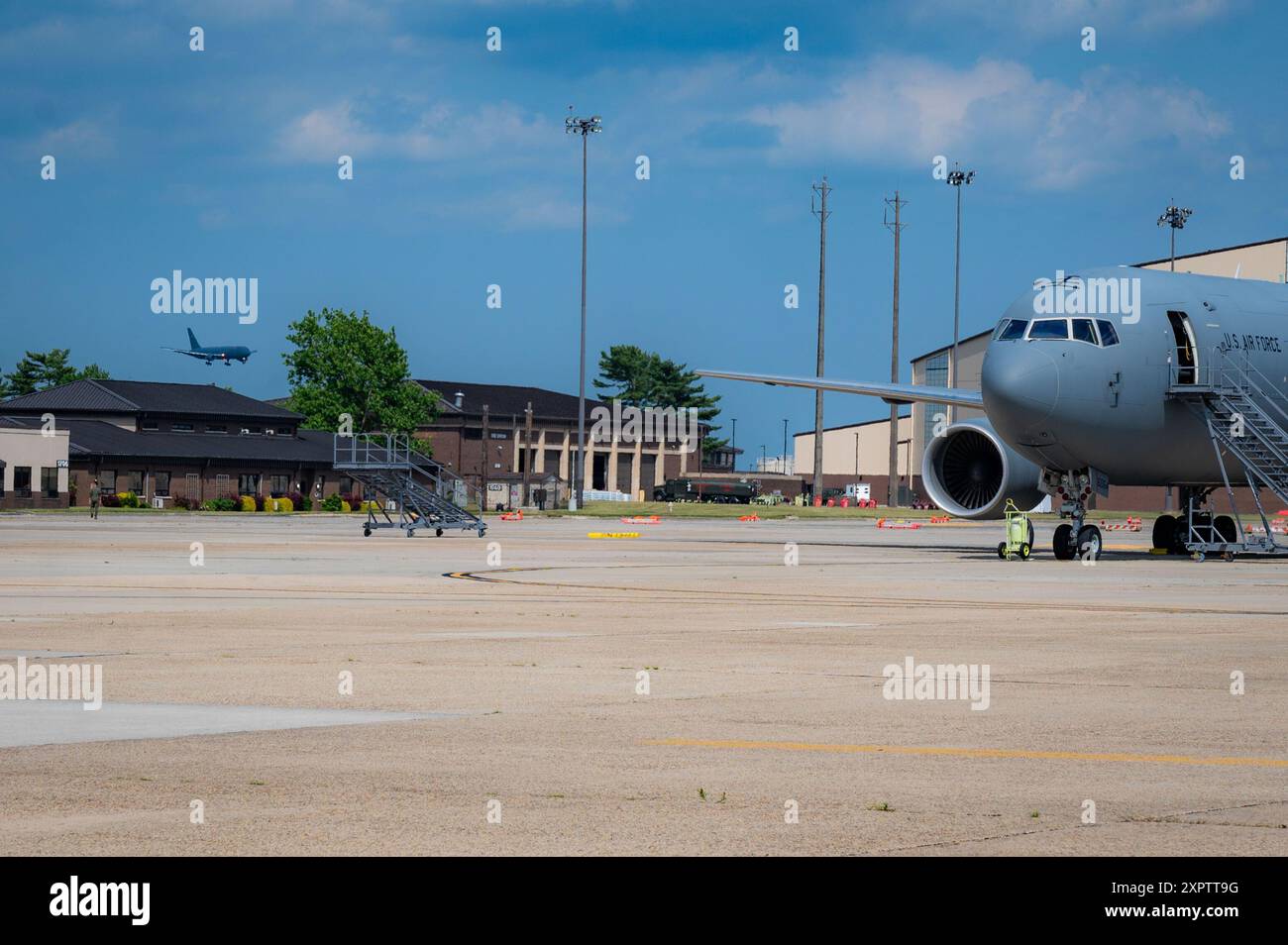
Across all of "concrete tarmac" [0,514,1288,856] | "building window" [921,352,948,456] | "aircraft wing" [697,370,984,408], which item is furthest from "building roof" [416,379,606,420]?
"concrete tarmac" [0,514,1288,856]

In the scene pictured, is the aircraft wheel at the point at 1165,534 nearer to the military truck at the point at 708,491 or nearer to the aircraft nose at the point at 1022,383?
the aircraft nose at the point at 1022,383

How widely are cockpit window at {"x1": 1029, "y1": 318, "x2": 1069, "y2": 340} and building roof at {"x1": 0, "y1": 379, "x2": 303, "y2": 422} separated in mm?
89656

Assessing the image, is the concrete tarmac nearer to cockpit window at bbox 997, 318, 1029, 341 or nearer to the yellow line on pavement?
the yellow line on pavement

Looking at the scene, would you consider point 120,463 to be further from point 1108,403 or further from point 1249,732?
point 1249,732

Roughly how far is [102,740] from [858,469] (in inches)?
6218

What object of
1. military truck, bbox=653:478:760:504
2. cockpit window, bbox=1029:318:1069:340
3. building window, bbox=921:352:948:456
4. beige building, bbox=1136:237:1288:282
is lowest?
military truck, bbox=653:478:760:504

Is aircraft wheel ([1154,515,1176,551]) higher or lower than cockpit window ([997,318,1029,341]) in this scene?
lower

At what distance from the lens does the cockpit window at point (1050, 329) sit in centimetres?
3553

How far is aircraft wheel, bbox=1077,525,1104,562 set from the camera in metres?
36.7

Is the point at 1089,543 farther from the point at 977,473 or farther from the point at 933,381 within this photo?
the point at 933,381

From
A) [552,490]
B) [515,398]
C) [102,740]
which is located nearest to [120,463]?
[552,490]

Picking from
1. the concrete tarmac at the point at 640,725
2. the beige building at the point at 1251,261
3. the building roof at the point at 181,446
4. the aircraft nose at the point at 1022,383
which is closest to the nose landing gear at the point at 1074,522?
the aircraft nose at the point at 1022,383

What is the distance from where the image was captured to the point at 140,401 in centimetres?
11644
